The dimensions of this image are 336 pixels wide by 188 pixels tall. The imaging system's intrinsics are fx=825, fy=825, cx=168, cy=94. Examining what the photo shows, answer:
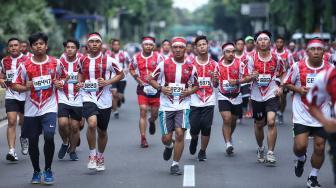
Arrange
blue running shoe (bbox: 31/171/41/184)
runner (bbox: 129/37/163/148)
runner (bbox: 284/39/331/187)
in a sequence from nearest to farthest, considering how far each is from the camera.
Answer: runner (bbox: 284/39/331/187)
blue running shoe (bbox: 31/171/41/184)
runner (bbox: 129/37/163/148)

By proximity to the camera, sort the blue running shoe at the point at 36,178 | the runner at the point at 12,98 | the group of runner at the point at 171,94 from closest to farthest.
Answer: the group of runner at the point at 171,94 → the blue running shoe at the point at 36,178 → the runner at the point at 12,98

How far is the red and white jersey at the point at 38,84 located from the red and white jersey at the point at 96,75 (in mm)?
1019

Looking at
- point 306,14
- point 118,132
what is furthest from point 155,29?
point 118,132

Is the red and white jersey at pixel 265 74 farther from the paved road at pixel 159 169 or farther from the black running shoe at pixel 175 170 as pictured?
the black running shoe at pixel 175 170

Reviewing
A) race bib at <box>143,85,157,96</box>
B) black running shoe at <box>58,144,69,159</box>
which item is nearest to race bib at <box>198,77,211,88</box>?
black running shoe at <box>58,144,69,159</box>

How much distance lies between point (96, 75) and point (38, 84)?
4.12 ft

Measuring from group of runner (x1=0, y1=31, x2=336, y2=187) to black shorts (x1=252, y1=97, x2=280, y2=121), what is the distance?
15mm

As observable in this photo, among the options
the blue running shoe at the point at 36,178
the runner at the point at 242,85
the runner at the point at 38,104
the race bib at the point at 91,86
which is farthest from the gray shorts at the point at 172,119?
the runner at the point at 242,85

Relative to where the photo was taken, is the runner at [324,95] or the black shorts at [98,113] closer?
the runner at [324,95]

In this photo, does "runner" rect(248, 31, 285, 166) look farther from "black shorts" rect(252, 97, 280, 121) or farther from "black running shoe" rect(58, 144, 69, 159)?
"black running shoe" rect(58, 144, 69, 159)

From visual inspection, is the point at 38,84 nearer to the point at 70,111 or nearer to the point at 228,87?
the point at 70,111

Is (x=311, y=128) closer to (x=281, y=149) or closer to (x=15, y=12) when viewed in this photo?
(x=281, y=149)

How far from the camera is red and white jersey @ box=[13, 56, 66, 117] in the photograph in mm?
10453

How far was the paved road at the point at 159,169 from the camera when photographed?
10.6m
